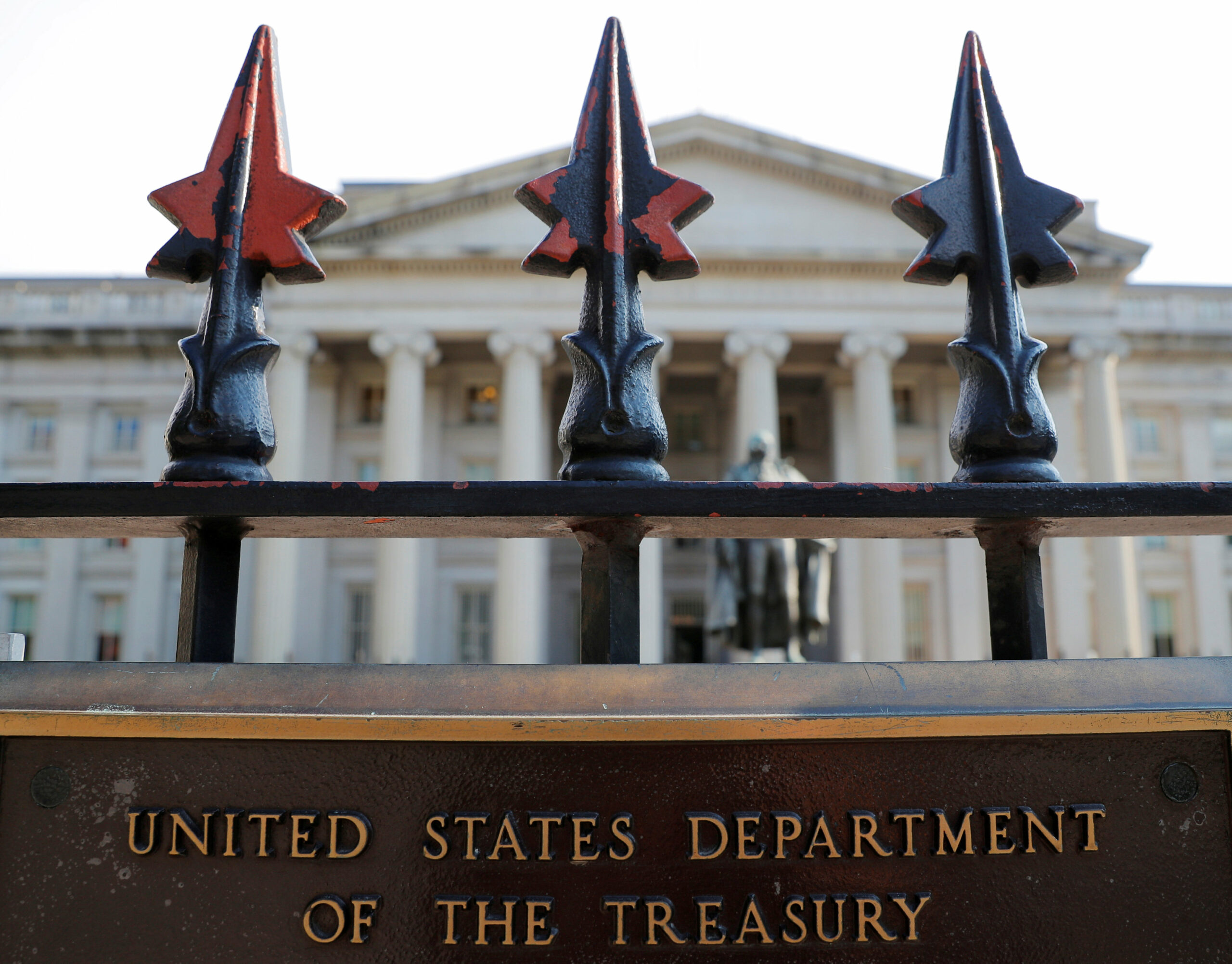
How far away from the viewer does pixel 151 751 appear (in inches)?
46.7

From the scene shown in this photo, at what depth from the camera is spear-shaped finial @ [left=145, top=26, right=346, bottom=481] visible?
1.41 meters

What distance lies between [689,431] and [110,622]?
69.2ft

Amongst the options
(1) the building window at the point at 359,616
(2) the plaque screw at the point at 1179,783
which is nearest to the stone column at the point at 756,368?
(1) the building window at the point at 359,616

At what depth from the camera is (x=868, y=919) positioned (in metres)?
1.16

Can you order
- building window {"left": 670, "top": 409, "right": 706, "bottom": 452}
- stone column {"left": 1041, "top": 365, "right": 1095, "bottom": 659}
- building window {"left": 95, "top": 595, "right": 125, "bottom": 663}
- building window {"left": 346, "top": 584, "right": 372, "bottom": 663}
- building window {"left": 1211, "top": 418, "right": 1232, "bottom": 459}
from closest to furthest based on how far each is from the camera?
stone column {"left": 1041, "top": 365, "right": 1095, "bottom": 659}
building window {"left": 346, "top": 584, "right": 372, "bottom": 663}
building window {"left": 95, "top": 595, "right": 125, "bottom": 663}
building window {"left": 1211, "top": 418, "right": 1232, "bottom": 459}
building window {"left": 670, "top": 409, "right": 706, "bottom": 452}

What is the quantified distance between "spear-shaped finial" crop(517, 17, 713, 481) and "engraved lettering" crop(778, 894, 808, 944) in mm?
522

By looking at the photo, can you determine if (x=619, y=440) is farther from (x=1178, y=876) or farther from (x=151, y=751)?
(x=1178, y=876)

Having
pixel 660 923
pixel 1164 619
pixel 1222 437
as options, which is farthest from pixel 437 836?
pixel 1222 437

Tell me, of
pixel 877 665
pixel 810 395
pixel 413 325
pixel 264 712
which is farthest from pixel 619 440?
pixel 810 395

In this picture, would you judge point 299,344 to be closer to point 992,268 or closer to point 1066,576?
point 1066,576

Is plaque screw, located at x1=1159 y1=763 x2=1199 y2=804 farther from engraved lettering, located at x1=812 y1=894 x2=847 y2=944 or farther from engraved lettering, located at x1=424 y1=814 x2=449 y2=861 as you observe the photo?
engraved lettering, located at x1=424 y1=814 x2=449 y2=861

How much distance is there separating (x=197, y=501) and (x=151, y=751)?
12.3 inches

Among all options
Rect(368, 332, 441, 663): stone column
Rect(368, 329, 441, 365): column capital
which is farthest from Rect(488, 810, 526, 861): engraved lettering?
Rect(368, 329, 441, 365): column capital

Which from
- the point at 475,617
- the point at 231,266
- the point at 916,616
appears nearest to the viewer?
the point at 231,266
